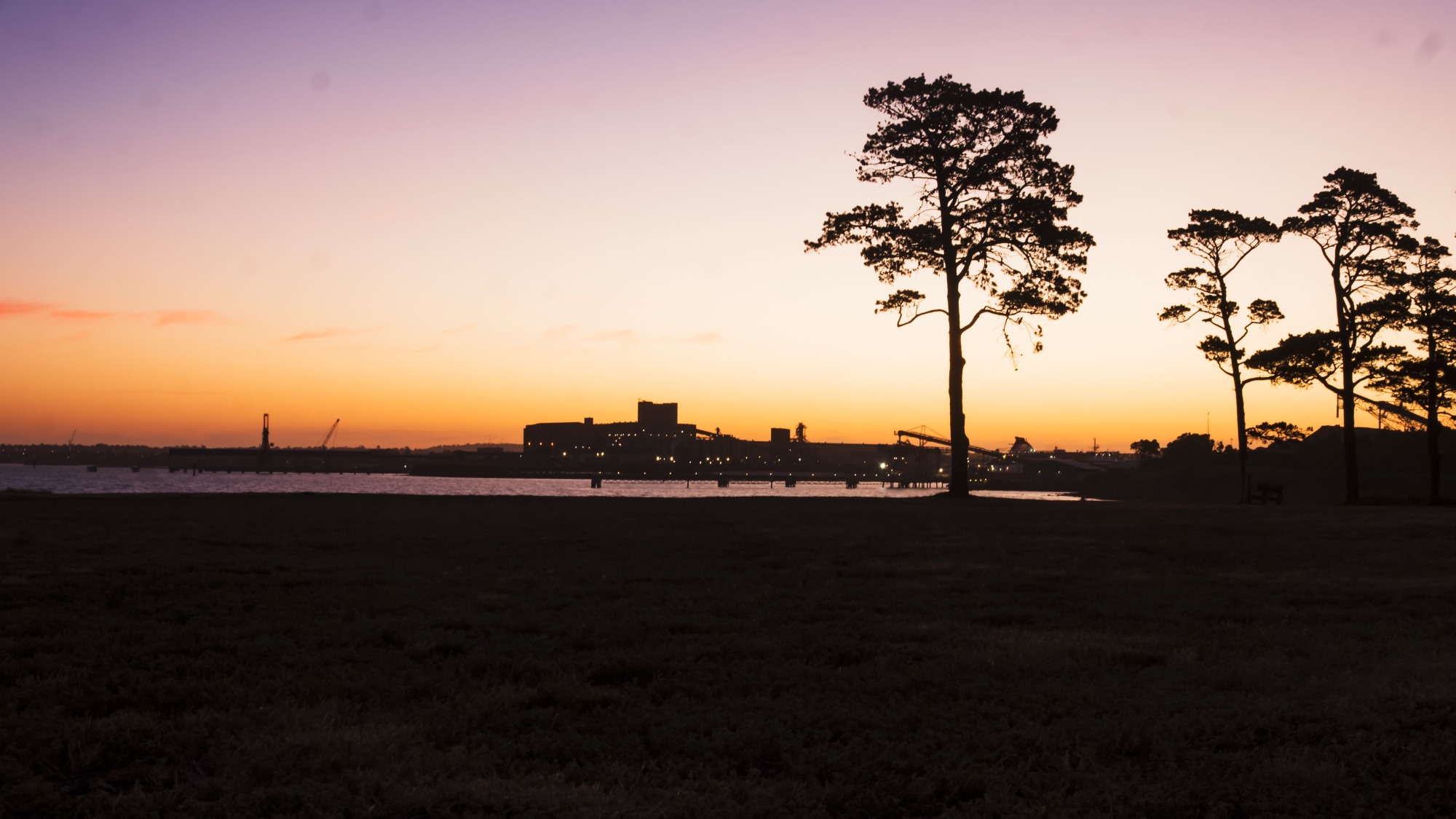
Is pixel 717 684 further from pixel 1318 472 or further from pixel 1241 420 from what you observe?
pixel 1318 472

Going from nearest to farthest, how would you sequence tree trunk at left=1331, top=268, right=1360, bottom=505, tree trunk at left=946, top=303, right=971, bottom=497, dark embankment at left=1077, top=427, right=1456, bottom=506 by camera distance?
tree trunk at left=946, top=303, right=971, bottom=497 < tree trunk at left=1331, top=268, right=1360, bottom=505 < dark embankment at left=1077, top=427, right=1456, bottom=506

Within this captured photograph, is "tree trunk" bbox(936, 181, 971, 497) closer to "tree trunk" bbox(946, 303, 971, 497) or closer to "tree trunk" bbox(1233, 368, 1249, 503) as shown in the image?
"tree trunk" bbox(946, 303, 971, 497)

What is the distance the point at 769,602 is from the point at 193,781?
5.41 m

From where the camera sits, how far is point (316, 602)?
8.30 metres

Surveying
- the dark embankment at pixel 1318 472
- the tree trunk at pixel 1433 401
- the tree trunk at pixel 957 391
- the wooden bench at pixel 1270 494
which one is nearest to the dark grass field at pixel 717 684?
the tree trunk at pixel 957 391

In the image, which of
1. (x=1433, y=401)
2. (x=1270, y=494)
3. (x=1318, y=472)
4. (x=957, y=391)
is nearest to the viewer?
(x=957, y=391)

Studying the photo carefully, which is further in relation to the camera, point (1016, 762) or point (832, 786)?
point (1016, 762)

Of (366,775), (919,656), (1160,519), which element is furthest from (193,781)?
(1160,519)

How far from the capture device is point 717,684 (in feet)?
18.4

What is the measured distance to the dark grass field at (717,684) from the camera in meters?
3.89

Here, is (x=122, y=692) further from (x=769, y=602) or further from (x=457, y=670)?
(x=769, y=602)

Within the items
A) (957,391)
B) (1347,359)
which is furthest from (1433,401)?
(957,391)

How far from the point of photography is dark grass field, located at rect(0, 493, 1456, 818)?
3891mm

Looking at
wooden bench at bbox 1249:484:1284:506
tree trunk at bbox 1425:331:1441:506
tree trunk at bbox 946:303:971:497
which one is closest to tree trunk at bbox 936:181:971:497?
tree trunk at bbox 946:303:971:497
